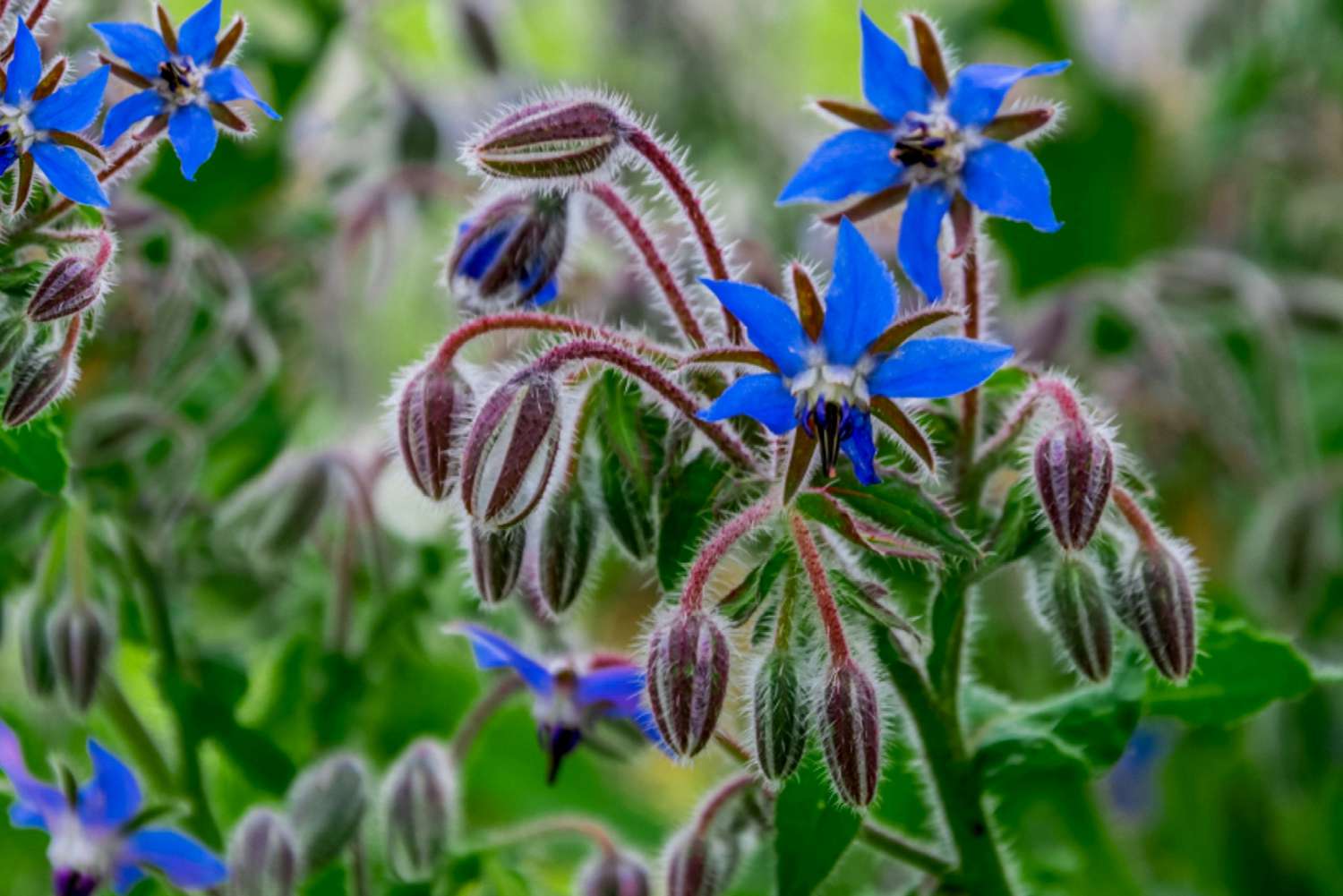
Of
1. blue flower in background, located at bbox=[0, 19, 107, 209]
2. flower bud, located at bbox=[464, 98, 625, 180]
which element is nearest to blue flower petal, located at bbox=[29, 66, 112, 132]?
blue flower in background, located at bbox=[0, 19, 107, 209]

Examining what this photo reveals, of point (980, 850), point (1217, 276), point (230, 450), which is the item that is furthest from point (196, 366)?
point (1217, 276)

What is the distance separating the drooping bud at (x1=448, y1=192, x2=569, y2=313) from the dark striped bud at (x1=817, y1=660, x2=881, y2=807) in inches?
12.1

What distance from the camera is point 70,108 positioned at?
2.77 ft

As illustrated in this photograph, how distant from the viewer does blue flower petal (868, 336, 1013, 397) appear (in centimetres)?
79

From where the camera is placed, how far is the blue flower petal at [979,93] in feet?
2.93

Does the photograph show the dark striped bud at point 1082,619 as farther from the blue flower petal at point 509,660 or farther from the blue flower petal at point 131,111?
the blue flower petal at point 131,111

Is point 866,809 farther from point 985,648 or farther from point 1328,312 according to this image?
point 1328,312

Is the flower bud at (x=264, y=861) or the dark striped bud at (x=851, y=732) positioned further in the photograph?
the flower bud at (x=264, y=861)

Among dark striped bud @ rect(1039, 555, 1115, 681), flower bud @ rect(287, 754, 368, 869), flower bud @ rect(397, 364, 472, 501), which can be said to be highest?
flower bud @ rect(397, 364, 472, 501)

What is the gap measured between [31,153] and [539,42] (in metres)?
2.53

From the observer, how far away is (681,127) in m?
2.36

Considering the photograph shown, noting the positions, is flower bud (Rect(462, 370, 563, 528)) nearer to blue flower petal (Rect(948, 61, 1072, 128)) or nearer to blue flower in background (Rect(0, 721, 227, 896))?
blue flower petal (Rect(948, 61, 1072, 128))

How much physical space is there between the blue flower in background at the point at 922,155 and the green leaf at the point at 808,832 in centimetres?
27

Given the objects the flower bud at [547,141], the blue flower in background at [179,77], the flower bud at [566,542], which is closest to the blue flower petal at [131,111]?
the blue flower in background at [179,77]
